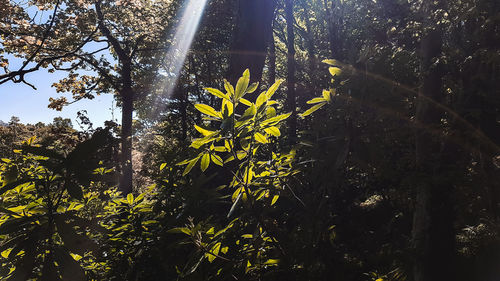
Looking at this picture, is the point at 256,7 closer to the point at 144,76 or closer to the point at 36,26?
the point at 36,26

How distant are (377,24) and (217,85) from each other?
13579 mm

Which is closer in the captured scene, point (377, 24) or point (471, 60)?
point (471, 60)

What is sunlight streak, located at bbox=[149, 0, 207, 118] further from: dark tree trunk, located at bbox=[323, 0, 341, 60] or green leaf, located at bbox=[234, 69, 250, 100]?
green leaf, located at bbox=[234, 69, 250, 100]

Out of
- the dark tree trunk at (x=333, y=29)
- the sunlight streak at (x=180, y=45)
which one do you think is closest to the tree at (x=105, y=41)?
the sunlight streak at (x=180, y=45)

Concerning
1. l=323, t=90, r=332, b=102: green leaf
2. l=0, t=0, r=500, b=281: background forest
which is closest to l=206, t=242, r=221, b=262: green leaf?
l=0, t=0, r=500, b=281: background forest

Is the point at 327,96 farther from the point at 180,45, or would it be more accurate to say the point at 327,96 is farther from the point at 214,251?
the point at 180,45

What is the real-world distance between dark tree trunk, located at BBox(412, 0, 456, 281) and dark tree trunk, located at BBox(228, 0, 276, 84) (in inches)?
55.8

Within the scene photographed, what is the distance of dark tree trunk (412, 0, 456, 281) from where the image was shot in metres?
1.96

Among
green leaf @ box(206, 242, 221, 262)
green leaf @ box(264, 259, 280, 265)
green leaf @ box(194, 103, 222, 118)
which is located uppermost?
green leaf @ box(194, 103, 222, 118)

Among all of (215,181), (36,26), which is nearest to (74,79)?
(36,26)

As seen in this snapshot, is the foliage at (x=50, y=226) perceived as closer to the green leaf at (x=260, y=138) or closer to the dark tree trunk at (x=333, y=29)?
the green leaf at (x=260, y=138)

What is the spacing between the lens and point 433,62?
9.09ft

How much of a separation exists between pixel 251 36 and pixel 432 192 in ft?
6.57

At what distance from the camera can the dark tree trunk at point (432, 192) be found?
196 cm
